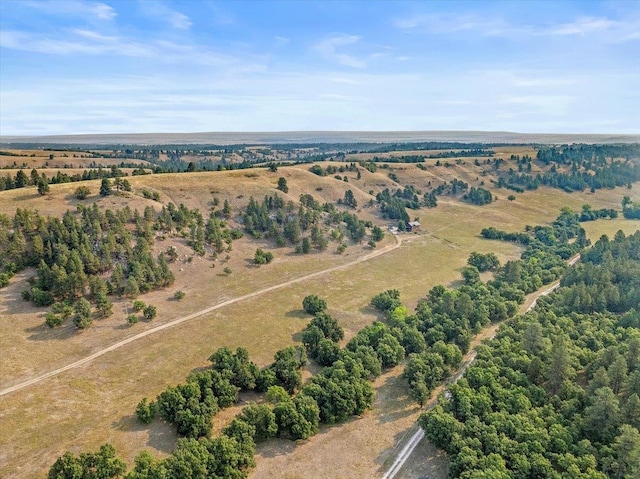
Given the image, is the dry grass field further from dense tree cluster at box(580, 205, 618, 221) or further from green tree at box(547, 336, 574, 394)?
dense tree cluster at box(580, 205, 618, 221)

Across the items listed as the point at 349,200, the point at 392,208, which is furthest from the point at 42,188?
the point at 392,208

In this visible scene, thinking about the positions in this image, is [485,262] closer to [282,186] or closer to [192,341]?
[282,186]

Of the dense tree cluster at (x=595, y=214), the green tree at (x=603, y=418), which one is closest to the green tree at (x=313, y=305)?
the green tree at (x=603, y=418)

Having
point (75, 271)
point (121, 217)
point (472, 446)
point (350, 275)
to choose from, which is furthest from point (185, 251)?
point (472, 446)

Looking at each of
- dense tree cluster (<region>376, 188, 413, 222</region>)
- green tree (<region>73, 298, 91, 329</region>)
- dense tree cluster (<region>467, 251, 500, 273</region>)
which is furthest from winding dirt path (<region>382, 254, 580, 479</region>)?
dense tree cluster (<region>376, 188, 413, 222</region>)

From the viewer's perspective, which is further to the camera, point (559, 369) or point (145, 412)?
point (559, 369)
